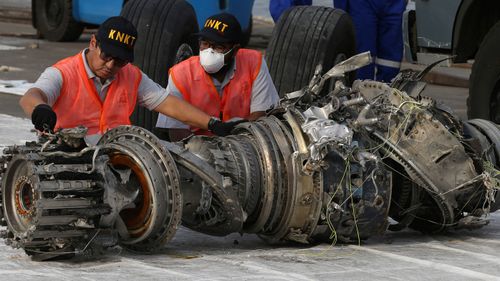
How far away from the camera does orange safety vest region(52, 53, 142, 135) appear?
297 inches

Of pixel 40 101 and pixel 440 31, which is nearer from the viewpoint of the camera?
pixel 40 101

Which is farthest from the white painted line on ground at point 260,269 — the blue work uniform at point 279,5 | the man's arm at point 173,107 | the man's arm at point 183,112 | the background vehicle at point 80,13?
the background vehicle at point 80,13

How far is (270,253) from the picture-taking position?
7.07 meters

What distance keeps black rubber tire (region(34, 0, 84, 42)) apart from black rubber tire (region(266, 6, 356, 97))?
871 centimetres

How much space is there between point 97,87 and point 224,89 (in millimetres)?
1294

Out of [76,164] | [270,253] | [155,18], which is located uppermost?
[155,18]

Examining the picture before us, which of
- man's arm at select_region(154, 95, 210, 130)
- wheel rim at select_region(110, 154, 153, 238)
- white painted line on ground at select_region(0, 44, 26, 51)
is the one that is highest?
white painted line on ground at select_region(0, 44, 26, 51)

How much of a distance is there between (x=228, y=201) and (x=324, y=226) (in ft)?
1.76

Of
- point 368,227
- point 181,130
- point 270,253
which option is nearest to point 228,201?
point 270,253

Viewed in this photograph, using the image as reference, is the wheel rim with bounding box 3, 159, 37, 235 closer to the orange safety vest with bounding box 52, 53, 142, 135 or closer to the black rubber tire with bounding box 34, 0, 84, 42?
the orange safety vest with bounding box 52, 53, 142, 135

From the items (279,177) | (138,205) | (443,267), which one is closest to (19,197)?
(138,205)

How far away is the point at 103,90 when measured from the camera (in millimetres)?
7668

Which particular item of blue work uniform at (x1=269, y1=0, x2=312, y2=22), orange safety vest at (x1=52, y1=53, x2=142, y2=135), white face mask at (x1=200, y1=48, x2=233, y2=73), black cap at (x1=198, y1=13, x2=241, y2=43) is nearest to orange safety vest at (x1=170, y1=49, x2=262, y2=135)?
white face mask at (x1=200, y1=48, x2=233, y2=73)

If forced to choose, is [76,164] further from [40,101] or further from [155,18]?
[155,18]
